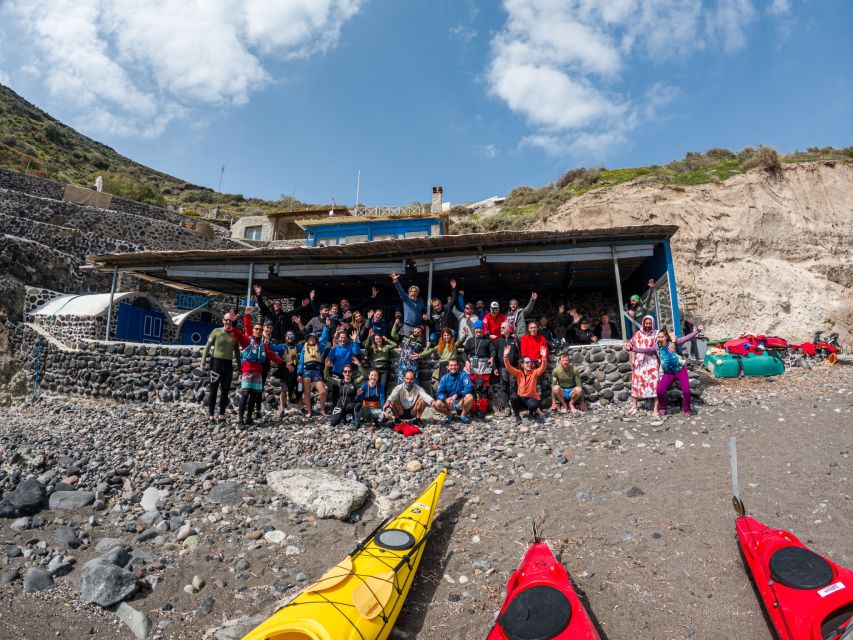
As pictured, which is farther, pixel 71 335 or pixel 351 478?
pixel 71 335

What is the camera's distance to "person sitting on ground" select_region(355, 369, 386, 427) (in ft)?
26.6

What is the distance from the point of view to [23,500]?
5730 mm

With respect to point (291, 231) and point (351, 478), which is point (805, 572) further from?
point (291, 231)

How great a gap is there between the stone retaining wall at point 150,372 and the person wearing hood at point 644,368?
21.3 inches

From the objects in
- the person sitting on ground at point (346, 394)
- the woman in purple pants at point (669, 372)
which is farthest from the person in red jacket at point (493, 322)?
the woman in purple pants at point (669, 372)

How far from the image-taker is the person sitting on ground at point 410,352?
29.6 ft

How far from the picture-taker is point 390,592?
12.2ft

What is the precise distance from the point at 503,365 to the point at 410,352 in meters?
1.80

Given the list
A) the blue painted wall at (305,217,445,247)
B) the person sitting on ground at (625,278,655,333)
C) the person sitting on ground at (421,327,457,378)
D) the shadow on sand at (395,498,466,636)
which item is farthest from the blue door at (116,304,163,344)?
the person sitting on ground at (625,278,655,333)

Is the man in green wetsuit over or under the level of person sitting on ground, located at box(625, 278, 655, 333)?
under

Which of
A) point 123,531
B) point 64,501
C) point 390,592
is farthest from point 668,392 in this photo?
point 64,501

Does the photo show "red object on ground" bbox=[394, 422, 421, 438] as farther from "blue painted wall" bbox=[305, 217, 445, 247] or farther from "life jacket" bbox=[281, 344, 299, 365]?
"blue painted wall" bbox=[305, 217, 445, 247]

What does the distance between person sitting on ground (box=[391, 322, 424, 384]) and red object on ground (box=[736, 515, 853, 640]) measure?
598 cm

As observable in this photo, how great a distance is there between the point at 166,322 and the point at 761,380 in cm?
1869
